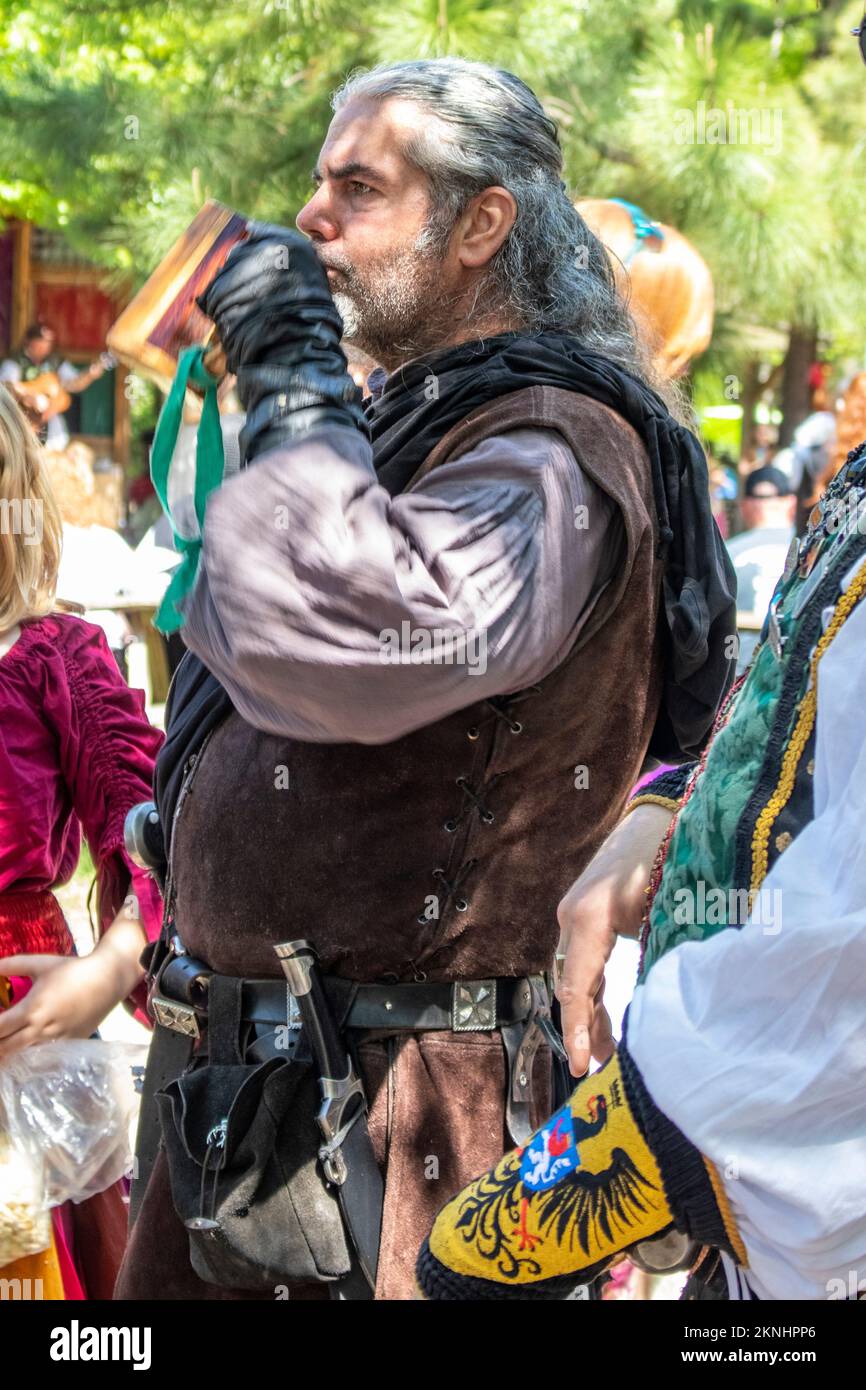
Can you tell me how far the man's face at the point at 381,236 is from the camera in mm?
1953

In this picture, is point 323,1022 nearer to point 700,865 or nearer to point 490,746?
point 490,746

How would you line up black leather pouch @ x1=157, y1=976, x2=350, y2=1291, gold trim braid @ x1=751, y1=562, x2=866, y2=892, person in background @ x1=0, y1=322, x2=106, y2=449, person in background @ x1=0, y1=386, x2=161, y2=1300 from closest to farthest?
gold trim braid @ x1=751, y1=562, x2=866, y2=892 → black leather pouch @ x1=157, y1=976, x2=350, y2=1291 → person in background @ x1=0, y1=386, x2=161, y2=1300 → person in background @ x1=0, y1=322, x2=106, y2=449

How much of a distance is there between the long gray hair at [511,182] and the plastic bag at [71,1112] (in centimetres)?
122

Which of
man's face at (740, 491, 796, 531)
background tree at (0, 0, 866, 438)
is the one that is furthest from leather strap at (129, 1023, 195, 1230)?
background tree at (0, 0, 866, 438)

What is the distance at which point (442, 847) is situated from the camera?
5.89ft

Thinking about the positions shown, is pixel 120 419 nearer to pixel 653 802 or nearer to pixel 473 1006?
pixel 473 1006

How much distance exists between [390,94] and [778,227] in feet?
18.4

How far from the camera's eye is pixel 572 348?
1884 millimetres

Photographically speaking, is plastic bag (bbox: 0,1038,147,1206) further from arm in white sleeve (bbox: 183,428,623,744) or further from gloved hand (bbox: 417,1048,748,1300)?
gloved hand (bbox: 417,1048,748,1300)

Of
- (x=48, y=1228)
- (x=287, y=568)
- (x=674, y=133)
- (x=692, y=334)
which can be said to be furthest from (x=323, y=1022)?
(x=674, y=133)

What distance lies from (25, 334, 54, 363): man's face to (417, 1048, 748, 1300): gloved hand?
12.5m

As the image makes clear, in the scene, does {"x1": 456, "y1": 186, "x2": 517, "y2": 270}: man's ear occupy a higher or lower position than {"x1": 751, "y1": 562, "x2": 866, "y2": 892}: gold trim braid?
higher

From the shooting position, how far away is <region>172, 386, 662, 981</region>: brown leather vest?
70.1 inches

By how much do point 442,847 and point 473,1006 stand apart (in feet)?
0.61
